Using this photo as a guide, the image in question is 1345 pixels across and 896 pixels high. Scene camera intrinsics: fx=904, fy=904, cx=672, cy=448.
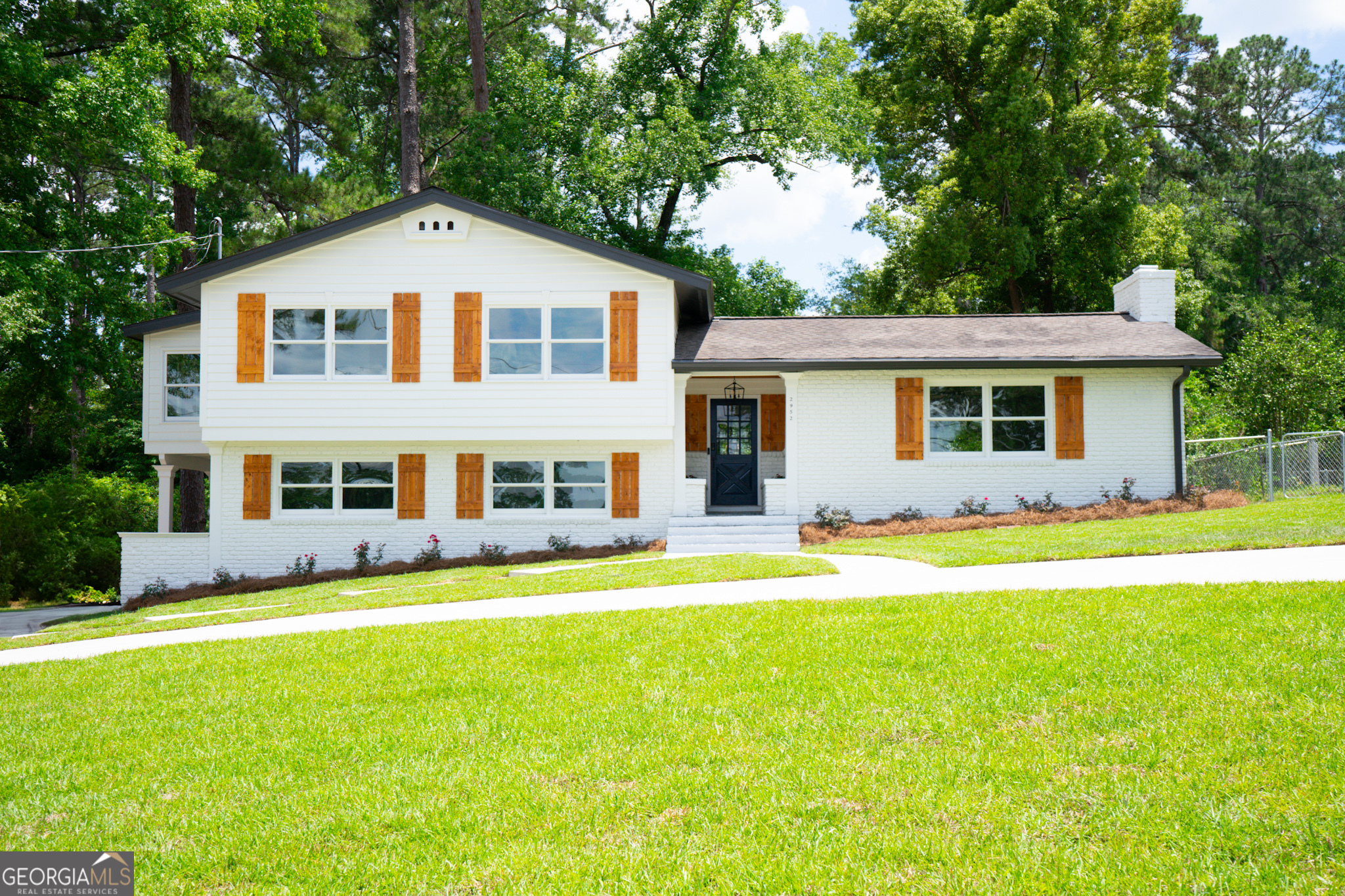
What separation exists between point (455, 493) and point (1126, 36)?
85.2 ft

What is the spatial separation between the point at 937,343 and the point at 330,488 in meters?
12.0

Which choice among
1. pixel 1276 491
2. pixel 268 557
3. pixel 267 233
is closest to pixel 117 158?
pixel 267 233

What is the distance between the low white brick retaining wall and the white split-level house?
4 cm

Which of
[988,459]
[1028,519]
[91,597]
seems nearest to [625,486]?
[988,459]

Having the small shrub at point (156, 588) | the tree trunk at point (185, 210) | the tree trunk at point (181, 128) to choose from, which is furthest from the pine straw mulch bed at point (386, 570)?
the tree trunk at point (181, 128)

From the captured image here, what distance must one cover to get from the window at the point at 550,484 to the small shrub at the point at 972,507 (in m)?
6.63

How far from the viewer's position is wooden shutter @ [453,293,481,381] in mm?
16453

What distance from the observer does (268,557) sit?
1692 cm

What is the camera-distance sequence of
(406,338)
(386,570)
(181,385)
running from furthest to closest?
1. (181,385)
2. (406,338)
3. (386,570)

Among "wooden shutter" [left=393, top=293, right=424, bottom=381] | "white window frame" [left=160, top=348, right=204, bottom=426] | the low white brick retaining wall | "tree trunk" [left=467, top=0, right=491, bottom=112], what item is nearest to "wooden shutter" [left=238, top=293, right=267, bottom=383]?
"wooden shutter" [left=393, top=293, right=424, bottom=381]

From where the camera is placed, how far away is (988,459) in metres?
17.1

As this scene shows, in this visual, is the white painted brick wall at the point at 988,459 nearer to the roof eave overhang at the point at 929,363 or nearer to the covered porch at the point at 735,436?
the roof eave overhang at the point at 929,363

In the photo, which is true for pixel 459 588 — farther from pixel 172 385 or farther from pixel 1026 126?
pixel 1026 126

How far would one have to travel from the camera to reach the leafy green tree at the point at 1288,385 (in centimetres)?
2055
